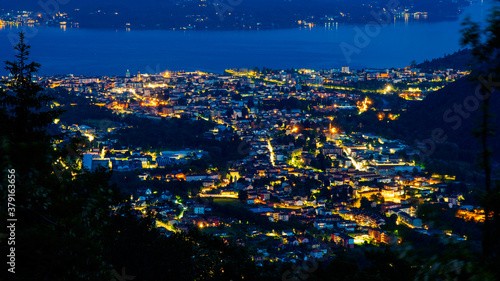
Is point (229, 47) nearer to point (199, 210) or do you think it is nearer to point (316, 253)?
point (199, 210)

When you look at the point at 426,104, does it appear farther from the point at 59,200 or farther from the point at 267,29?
the point at 267,29

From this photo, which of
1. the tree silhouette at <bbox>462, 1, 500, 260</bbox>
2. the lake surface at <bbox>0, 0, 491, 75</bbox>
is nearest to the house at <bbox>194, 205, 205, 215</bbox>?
the tree silhouette at <bbox>462, 1, 500, 260</bbox>

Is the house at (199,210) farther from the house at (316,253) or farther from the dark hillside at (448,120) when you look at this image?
the dark hillside at (448,120)

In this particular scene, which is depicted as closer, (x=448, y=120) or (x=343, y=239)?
(x=343, y=239)

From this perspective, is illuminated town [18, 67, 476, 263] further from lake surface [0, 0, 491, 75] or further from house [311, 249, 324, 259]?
lake surface [0, 0, 491, 75]

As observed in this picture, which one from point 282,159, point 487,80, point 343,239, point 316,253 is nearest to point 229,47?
point 282,159

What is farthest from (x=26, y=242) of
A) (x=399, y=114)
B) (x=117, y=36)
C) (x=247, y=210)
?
(x=117, y=36)

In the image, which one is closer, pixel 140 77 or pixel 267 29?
pixel 140 77

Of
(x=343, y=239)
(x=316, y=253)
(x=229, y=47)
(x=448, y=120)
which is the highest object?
(x=229, y=47)
